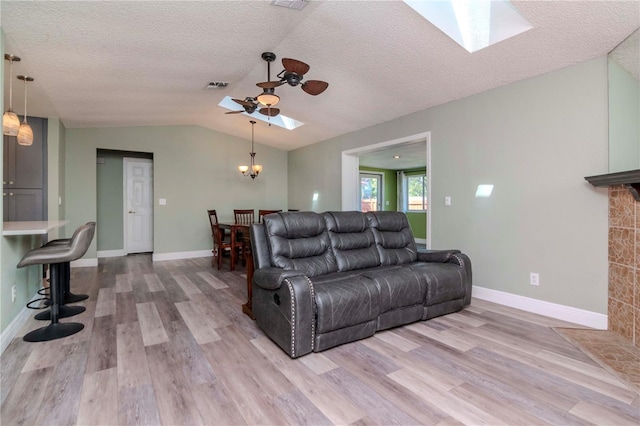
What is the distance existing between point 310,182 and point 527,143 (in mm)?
4454

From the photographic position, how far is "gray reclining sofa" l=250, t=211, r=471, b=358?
227 centimetres

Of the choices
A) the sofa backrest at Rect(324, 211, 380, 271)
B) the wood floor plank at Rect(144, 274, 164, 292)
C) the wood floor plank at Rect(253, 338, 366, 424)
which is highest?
the sofa backrest at Rect(324, 211, 380, 271)

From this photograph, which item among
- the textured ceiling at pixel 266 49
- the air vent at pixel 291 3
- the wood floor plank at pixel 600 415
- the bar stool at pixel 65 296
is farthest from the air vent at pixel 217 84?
the wood floor plank at pixel 600 415

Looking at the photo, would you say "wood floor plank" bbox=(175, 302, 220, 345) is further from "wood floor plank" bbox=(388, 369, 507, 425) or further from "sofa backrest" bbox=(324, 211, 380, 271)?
"wood floor plank" bbox=(388, 369, 507, 425)

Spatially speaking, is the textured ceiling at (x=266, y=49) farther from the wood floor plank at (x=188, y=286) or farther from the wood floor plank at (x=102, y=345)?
the wood floor plank at (x=188, y=286)

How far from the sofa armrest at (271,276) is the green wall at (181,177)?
14.7 feet

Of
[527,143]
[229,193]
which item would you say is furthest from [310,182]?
[527,143]

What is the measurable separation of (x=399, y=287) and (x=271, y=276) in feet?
3.62

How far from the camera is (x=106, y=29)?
2508 mm

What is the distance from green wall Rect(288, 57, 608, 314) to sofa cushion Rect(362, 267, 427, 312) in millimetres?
1312

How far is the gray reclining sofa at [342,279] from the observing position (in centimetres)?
227

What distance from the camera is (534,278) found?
125 inches

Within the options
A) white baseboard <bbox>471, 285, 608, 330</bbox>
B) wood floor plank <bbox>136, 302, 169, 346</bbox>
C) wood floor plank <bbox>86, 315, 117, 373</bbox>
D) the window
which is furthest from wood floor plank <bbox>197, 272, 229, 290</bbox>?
the window

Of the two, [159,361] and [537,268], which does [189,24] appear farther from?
[537,268]
